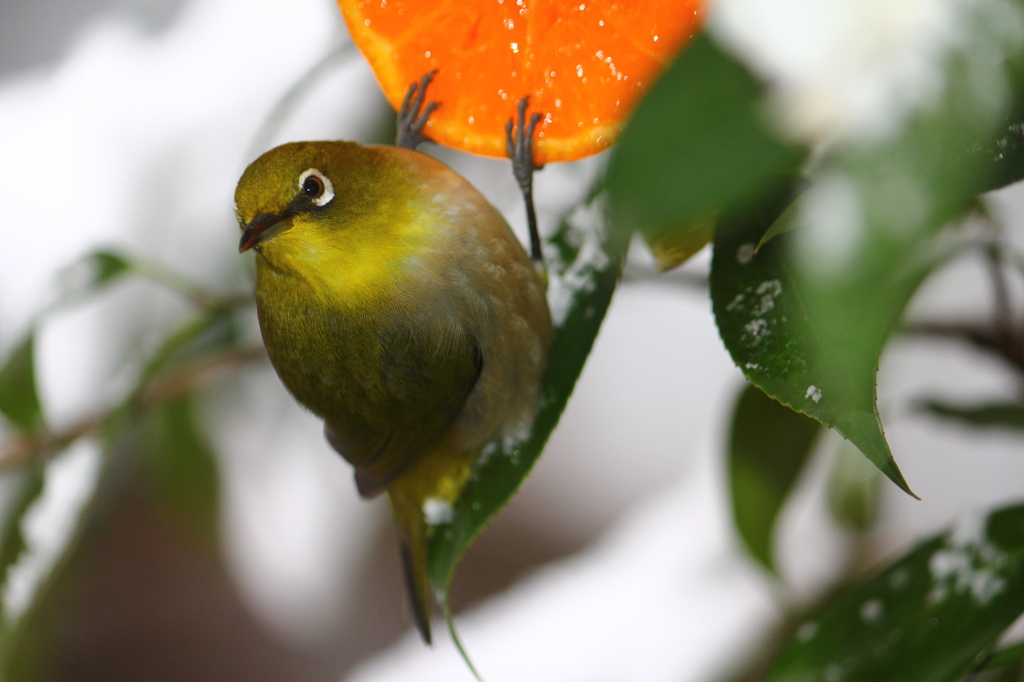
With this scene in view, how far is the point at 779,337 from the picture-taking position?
0.34m

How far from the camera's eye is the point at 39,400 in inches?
25.9

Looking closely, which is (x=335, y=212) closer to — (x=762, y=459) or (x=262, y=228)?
(x=262, y=228)

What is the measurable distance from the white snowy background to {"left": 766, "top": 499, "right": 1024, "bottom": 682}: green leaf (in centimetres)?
56

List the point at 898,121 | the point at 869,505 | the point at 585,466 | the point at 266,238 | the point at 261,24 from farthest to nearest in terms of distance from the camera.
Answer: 1. the point at 585,466
2. the point at 261,24
3. the point at 869,505
4. the point at 266,238
5. the point at 898,121

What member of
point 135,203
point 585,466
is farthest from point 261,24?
point 585,466

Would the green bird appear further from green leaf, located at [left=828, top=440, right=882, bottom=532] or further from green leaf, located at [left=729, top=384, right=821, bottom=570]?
green leaf, located at [left=828, top=440, right=882, bottom=532]

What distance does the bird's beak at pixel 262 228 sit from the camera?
407mm

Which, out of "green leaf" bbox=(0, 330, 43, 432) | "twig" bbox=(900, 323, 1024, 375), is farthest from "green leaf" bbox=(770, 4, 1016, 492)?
"green leaf" bbox=(0, 330, 43, 432)

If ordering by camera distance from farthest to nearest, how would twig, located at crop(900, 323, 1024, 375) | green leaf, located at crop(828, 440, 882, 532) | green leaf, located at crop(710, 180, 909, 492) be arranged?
1. green leaf, located at crop(828, 440, 882, 532)
2. twig, located at crop(900, 323, 1024, 375)
3. green leaf, located at crop(710, 180, 909, 492)

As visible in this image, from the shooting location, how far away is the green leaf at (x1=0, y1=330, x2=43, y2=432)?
2.09ft

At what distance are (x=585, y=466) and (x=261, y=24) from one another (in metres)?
0.95

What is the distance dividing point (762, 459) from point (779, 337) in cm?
35

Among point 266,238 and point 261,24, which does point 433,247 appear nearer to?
point 266,238

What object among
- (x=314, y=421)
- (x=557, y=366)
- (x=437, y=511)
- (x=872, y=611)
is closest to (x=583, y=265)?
(x=557, y=366)
